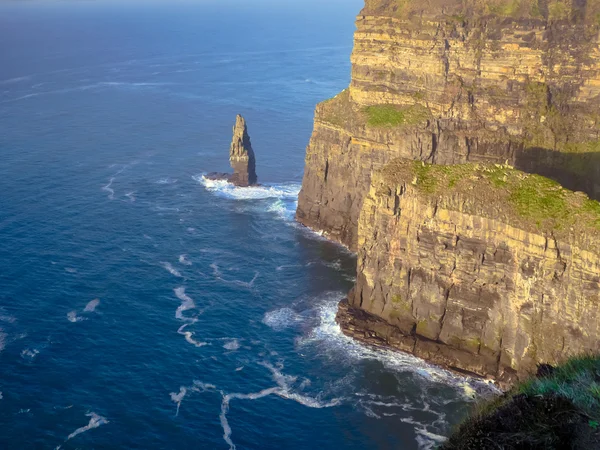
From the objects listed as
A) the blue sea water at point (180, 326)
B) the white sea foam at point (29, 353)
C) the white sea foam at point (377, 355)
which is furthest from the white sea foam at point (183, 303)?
the white sea foam at point (29, 353)

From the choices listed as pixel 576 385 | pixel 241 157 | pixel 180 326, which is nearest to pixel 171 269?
→ pixel 180 326

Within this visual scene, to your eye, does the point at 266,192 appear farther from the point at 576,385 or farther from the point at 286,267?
the point at 576,385

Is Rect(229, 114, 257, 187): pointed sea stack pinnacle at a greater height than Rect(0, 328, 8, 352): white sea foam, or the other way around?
Rect(229, 114, 257, 187): pointed sea stack pinnacle

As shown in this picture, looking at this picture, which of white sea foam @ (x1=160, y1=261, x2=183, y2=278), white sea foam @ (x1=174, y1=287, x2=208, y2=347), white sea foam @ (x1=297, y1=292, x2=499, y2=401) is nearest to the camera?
white sea foam @ (x1=297, y1=292, x2=499, y2=401)

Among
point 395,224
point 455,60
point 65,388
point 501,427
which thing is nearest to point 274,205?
point 455,60

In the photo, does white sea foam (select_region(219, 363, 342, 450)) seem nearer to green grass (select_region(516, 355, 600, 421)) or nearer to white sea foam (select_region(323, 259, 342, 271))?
white sea foam (select_region(323, 259, 342, 271))

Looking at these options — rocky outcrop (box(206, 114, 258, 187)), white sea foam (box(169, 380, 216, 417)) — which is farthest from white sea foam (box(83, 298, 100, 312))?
rocky outcrop (box(206, 114, 258, 187))
